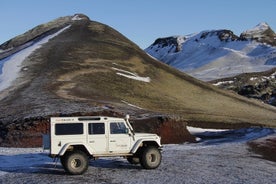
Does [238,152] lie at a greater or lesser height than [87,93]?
lesser

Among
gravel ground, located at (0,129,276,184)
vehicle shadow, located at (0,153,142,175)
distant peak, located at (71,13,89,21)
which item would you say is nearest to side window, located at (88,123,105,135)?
gravel ground, located at (0,129,276,184)

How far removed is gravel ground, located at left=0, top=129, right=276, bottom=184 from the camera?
890 inches

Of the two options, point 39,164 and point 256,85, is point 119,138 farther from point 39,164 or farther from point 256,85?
point 256,85

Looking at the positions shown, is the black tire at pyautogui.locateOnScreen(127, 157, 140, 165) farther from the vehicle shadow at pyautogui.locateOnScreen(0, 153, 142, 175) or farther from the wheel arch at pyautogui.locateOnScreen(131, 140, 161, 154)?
the wheel arch at pyautogui.locateOnScreen(131, 140, 161, 154)

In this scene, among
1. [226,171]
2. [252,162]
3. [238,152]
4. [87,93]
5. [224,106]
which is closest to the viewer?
[226,171]

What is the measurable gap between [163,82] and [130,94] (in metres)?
14.9

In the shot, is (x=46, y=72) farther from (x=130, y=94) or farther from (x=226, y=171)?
(x=226, y=171)

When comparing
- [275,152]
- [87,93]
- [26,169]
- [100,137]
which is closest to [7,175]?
[26,169]

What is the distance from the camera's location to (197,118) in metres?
62.7

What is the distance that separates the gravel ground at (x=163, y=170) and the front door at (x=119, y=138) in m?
1.19

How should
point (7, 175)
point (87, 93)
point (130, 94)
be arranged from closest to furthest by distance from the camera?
1. point (7, 175)
2. point (87, 93)
3. point (130, 94)

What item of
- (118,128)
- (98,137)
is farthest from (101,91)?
(98,137)

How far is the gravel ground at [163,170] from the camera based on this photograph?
74.1 feet

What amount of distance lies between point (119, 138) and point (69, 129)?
96.8 inches
